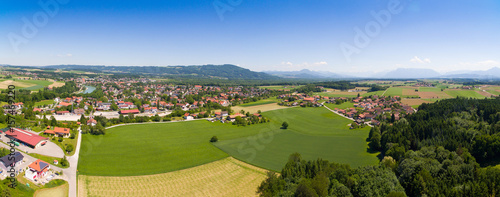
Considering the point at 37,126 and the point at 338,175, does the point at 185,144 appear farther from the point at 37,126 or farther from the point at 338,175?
the point at 37,126

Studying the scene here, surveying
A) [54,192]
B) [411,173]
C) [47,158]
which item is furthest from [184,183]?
[411,173]

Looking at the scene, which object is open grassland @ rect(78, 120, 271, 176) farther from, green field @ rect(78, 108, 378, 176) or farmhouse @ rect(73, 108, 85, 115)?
farmhouse @ rect(73, 108, 85, 115)

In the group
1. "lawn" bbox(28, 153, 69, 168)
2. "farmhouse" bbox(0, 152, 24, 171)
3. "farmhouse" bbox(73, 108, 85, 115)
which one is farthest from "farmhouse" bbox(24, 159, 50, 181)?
"farmhouse" bbox(73, 108, 85, 115)

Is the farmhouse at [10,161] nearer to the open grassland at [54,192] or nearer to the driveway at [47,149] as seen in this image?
the driveway at [47,149]

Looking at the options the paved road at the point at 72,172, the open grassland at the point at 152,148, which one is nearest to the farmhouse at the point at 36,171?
the paved road at the point at 72,172

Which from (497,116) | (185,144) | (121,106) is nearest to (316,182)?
(185,144)
